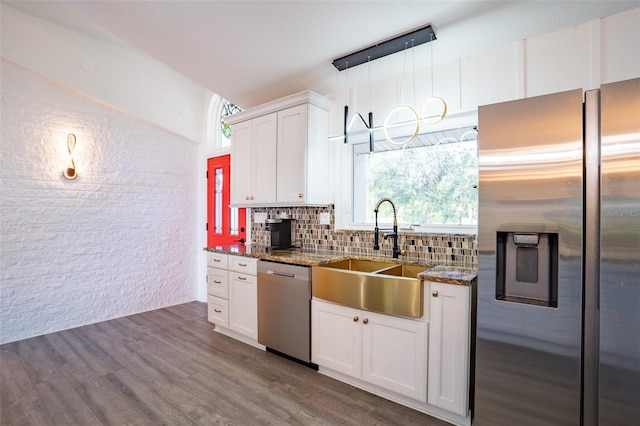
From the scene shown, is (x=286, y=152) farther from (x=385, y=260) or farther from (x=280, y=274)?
(x=385, y=260)

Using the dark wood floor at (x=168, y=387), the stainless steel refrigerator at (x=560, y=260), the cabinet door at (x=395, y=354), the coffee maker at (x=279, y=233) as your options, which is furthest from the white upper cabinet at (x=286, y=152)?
the stainless steel refrigerator at (x=560, y=260)

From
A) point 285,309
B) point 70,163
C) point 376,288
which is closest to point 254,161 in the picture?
point 285,309

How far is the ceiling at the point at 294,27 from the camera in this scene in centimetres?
195

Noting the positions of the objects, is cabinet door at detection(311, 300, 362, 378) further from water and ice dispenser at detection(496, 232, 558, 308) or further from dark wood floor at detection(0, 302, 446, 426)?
water and ice dispenser at detection(496, 232, 558, 308)

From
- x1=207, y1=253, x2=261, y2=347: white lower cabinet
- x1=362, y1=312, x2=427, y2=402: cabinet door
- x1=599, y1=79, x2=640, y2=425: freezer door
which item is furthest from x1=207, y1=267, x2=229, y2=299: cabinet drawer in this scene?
x1=599, y1=79, x2=640, y2=425: freezer door

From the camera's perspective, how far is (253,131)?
337cm

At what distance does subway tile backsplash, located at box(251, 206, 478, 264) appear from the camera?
2.39 m

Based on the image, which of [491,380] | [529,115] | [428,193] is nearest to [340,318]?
[491,380]

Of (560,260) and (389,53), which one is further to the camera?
(389,53)

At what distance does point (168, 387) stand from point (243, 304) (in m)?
0.91

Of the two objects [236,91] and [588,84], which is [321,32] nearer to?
[236,91]

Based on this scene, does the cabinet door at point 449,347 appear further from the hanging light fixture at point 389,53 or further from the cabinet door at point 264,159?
the cabinet door at point 264,159

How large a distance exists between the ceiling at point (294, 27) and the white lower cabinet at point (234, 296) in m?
1.78

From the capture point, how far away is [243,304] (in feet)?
9.98
